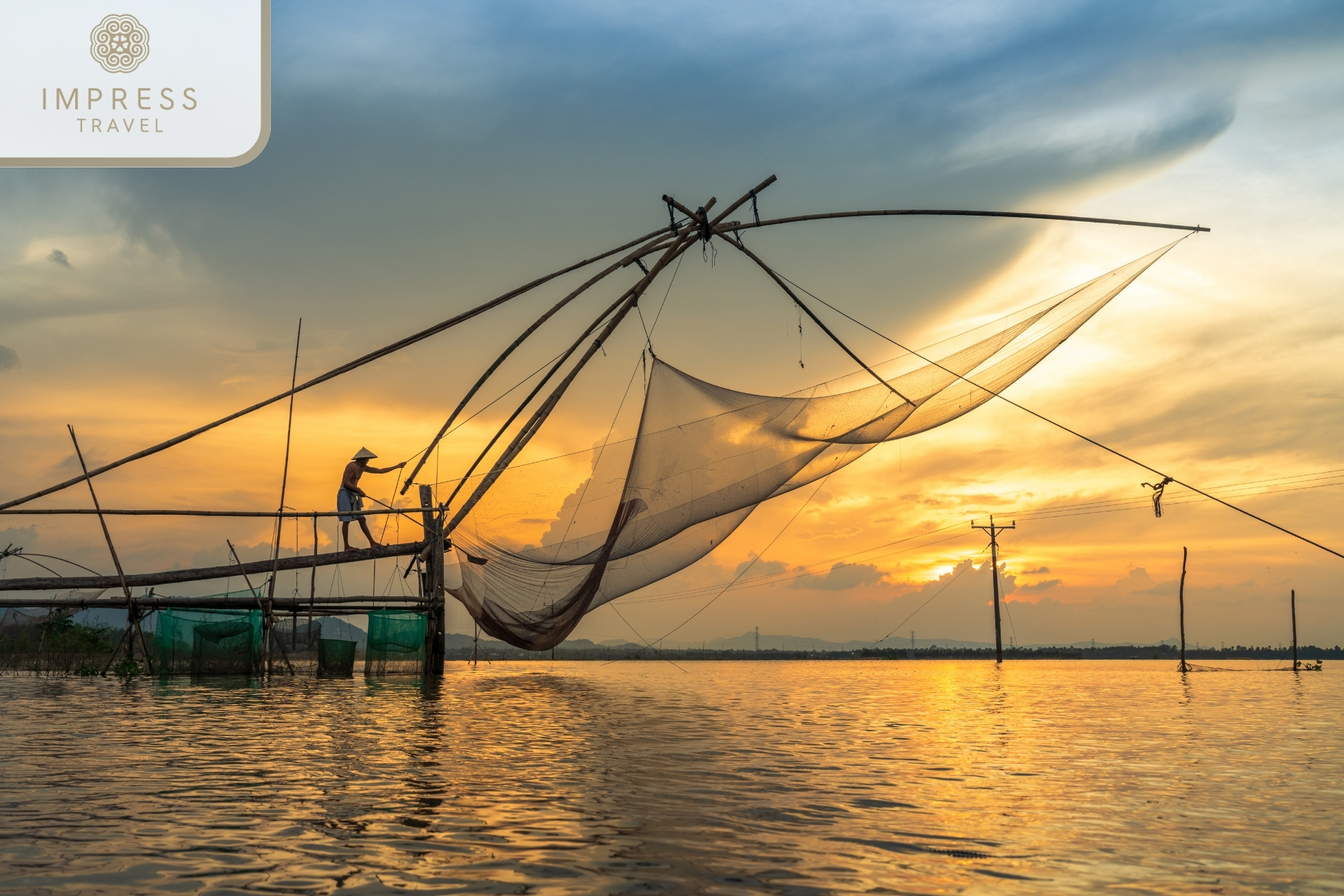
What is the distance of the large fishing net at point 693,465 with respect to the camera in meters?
10.2

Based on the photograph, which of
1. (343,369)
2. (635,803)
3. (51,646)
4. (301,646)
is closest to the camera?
(635,803)

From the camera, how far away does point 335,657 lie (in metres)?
17.9

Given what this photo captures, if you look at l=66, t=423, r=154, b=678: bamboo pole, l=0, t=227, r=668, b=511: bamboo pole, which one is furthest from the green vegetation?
l=0, t=227, r=668, b=511: bamboo pole

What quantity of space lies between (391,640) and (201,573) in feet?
10.7

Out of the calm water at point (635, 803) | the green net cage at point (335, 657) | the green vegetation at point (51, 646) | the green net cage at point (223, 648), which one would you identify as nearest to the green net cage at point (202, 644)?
the green net cage at point (223, 648)

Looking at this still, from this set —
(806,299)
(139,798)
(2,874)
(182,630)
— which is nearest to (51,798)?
(139,798)

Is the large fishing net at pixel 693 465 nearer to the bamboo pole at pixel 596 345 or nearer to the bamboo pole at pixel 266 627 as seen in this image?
the bamboo pole at pixel 596 345

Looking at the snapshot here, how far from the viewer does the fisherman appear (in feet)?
48.9

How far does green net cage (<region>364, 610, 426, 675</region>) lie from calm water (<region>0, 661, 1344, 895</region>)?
452 cm

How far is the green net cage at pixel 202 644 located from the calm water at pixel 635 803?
4.54 m

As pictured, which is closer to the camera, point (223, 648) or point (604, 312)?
point (604, 312)

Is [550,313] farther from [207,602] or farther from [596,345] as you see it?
[207,602]

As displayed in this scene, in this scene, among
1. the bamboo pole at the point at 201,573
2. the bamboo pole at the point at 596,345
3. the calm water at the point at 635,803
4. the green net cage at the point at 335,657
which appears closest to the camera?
the calm water at the point at 635,803

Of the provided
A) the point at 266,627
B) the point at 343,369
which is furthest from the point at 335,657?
the point at 343,369
